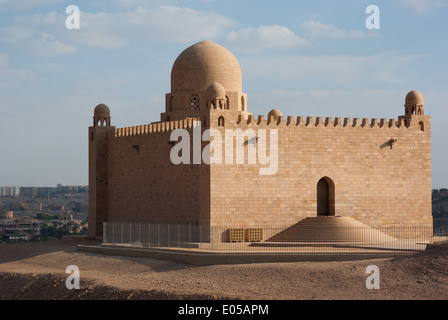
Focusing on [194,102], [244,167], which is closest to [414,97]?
[244,167]

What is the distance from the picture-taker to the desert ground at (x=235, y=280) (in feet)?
69.0

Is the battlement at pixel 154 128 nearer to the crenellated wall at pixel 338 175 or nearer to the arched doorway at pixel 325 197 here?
the crenellated wall at pixel 338 175

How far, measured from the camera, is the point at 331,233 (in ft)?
95.5

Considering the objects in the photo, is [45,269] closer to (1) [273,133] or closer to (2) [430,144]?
(1) [273,133]

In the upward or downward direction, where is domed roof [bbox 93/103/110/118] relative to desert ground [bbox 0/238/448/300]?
upward

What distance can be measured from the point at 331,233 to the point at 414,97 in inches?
298

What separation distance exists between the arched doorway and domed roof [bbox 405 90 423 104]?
5.19m

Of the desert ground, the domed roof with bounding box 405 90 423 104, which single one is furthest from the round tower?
the desert ground

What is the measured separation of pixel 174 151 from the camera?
30641 mm

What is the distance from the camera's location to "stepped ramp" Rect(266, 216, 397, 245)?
28953 mm

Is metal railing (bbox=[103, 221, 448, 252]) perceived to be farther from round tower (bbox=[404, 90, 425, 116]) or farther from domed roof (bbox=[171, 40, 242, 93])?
domed roof (bbox=[171, 40, 242, 93])

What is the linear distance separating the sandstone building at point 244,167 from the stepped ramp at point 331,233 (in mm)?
572
